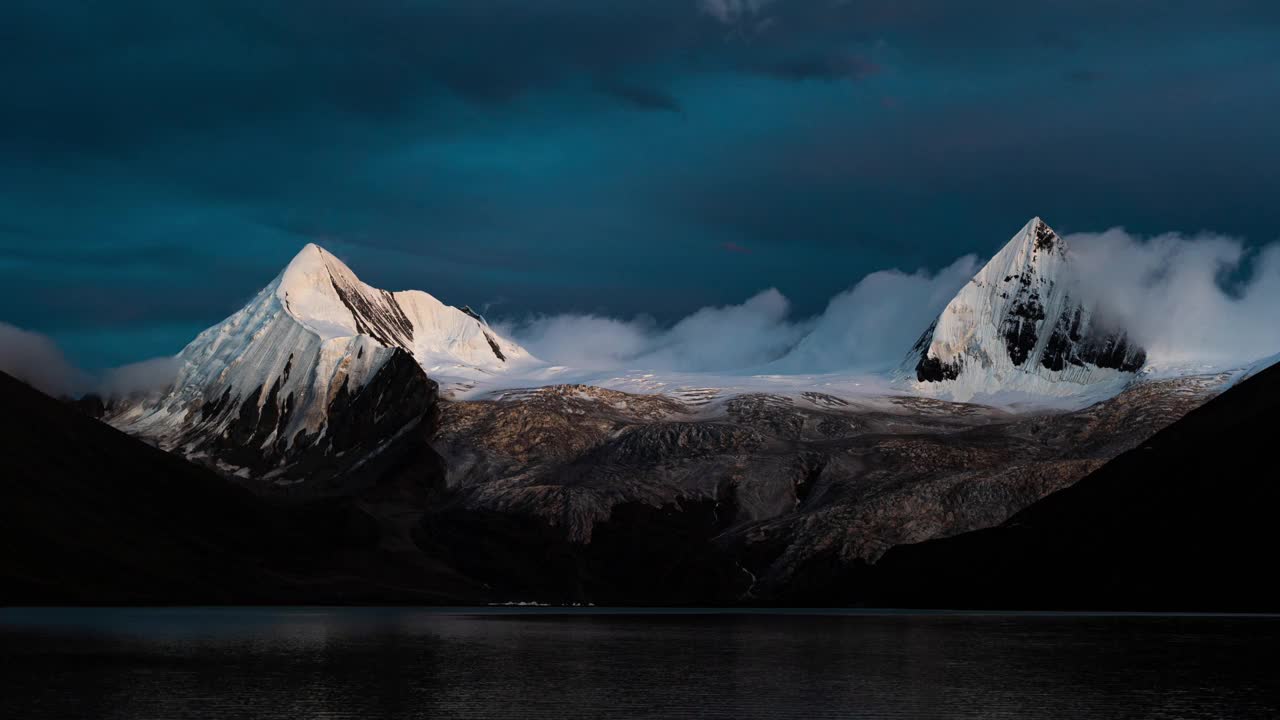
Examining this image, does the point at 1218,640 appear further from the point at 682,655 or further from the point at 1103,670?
the point at 682,655

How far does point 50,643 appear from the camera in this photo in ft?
537

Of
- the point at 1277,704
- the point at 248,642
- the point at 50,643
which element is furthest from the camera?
the point at 248,642

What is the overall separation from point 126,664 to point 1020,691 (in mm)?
76421

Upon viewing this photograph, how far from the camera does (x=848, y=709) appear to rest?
104 m

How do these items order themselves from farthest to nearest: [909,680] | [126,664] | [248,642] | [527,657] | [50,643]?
[248,642]
[50,643]
[527,657]
[126,664]
[909,680]

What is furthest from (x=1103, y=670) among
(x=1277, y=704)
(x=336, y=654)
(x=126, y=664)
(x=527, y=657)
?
(x=126, y=664)

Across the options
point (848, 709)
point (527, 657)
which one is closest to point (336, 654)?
point (527, 657)

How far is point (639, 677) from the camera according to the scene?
129 metres

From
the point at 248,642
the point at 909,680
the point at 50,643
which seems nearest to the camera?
the point at 909,680

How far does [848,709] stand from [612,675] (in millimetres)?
31587

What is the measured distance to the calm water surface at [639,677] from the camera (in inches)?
4053

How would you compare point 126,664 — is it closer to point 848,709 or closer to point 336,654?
point 336,654

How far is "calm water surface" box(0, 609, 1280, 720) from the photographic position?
102938 millimetres

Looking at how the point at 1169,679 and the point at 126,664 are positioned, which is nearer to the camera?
the point at 1169,679
